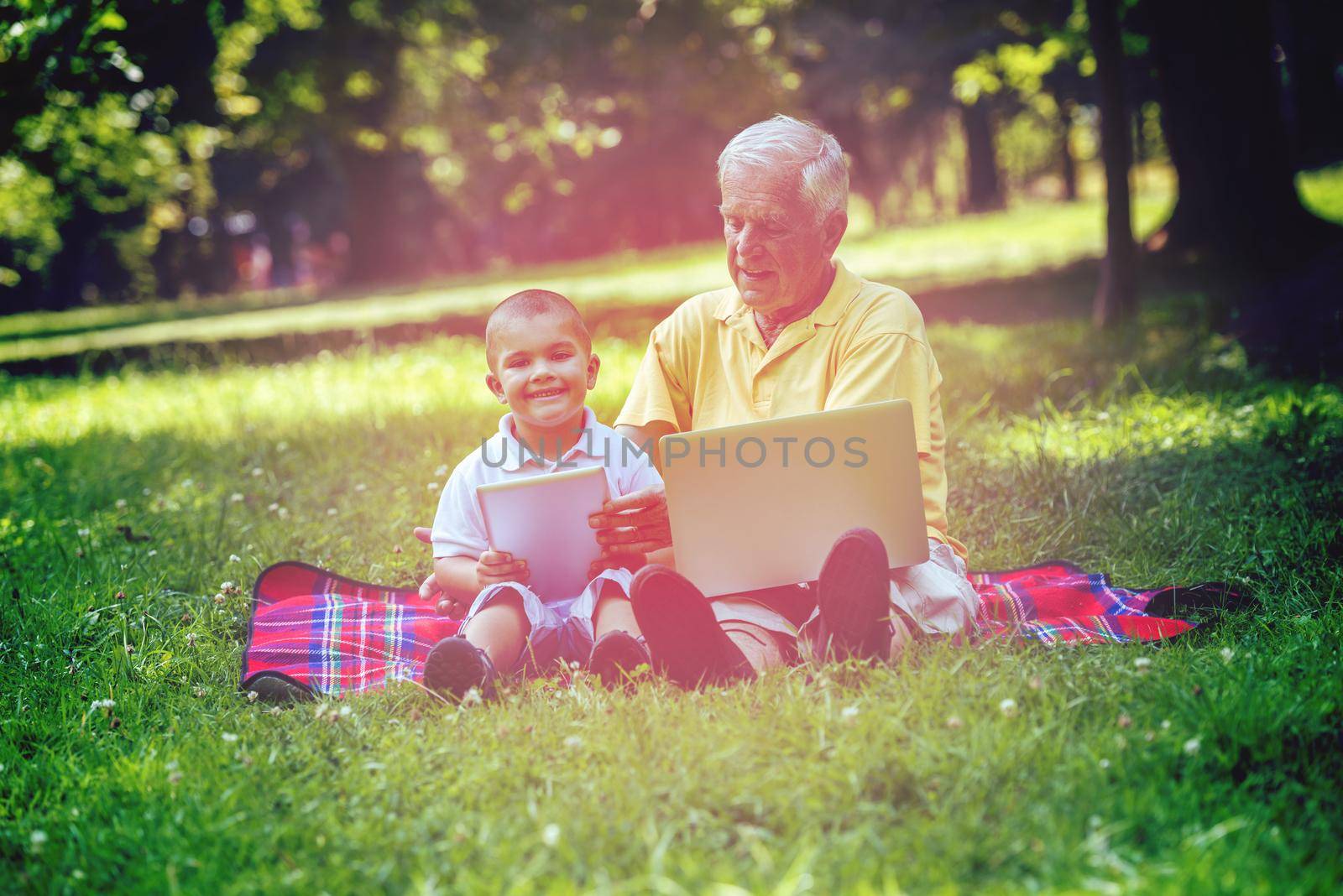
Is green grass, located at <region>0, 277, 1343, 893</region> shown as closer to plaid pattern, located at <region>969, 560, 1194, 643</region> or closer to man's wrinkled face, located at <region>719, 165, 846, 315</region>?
plaid pattern, located at <region>969, 560, 1194, 643</region>

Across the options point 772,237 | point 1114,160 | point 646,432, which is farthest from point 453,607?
point 1114,160

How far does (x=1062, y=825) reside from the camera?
6.88 feet

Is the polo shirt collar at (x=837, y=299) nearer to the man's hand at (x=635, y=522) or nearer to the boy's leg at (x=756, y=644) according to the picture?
the man's hand at (x=635, y=522)

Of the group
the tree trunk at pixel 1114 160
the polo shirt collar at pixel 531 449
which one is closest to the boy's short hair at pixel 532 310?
the polo shirt collar at pixel 531 449

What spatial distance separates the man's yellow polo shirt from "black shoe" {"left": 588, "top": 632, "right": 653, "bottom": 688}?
789 millimetres

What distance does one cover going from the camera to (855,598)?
2.69m

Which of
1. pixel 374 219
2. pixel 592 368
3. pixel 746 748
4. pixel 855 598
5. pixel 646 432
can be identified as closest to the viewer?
pixel 746 748

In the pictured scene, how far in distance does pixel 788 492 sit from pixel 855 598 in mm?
327

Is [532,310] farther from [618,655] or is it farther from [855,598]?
[855,598]

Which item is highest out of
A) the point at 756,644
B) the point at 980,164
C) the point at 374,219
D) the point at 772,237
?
the point at 980,164

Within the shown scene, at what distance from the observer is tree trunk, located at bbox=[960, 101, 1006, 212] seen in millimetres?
27891

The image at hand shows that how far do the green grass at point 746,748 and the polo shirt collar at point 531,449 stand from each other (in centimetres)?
74

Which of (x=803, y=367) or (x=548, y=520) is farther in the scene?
(x=803, y=367)

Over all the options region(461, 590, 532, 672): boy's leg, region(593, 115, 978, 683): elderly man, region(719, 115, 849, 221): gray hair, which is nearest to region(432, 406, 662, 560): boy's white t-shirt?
region(461, 590, 532, 672): boy's leg
